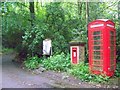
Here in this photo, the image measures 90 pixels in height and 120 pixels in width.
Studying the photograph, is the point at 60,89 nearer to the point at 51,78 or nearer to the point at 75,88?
the point at 75,88

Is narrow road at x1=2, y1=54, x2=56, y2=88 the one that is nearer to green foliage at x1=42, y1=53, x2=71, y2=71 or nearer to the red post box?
green foliage at x1=42, y1=53, x2=71, y2=71

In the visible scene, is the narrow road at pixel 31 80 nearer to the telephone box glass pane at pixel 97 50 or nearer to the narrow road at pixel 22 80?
the narrow road at pixel 22 80

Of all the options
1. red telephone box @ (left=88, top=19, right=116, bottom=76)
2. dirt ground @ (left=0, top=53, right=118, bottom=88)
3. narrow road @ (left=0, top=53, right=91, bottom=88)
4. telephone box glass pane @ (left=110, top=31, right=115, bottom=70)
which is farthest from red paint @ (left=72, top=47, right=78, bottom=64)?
telephone box glass pane @ (left=110, top=31, right=115, bottom=70)

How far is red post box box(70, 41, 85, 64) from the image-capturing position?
10.2 metres

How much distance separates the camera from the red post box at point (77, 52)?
10172 mm

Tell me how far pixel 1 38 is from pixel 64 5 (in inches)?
145

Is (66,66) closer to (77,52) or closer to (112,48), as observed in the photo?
(77,52)

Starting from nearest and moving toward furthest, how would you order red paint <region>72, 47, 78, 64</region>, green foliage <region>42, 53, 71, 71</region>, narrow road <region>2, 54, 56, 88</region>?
narrow road <region>2, 54, 56, 88</region> → green foliage <region>42, 53, 71, 71</region> → red paint <region>72, 47, 78, 64</region>

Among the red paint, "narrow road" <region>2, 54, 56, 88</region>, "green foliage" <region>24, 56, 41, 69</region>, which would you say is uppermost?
the red paint

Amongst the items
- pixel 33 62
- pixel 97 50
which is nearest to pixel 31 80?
pixel 97 50

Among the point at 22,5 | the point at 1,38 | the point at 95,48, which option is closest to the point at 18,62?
the point at 1,38

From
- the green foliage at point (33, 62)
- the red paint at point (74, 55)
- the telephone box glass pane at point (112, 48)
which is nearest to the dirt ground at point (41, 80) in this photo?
the green foliage at point (33, 62)

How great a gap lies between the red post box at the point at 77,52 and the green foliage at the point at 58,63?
0.29 metres

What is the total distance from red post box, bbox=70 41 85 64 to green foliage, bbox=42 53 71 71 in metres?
0.29
